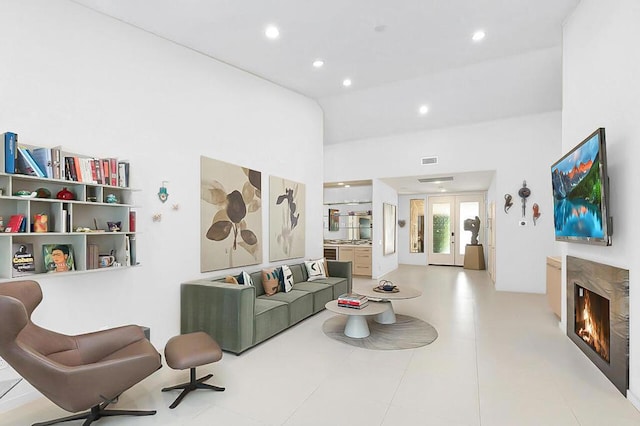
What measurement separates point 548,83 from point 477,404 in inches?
221

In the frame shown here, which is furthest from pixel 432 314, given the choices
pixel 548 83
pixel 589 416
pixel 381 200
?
pixel 548 83

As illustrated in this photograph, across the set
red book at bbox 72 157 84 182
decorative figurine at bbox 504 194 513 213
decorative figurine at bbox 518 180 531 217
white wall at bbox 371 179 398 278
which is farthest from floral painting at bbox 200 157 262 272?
decorative figurine at bbox 518 180 531 217

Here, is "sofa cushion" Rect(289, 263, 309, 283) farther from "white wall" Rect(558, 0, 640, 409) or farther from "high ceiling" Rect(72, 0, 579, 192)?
"white wall" Rect(558, 0, 640, 409)

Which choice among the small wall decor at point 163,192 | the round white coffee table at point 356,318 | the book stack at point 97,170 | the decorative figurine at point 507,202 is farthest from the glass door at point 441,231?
the book stack at point 97,170

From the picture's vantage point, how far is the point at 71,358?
7.99ft

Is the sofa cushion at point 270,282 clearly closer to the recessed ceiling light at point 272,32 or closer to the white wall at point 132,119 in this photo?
the white wall at point 132,119

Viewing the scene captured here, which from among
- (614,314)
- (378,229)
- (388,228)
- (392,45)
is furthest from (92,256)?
(388,228)

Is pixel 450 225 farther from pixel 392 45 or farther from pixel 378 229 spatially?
pixel 392 45

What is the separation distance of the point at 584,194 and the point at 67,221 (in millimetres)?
4751

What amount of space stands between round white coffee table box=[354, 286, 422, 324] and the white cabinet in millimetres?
2941

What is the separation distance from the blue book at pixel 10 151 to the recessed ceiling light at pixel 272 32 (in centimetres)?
280

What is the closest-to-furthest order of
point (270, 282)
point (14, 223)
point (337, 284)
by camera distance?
point (14, 223) → point (270, 282) → point (337, 284)

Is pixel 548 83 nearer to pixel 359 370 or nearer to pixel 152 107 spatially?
pixel 359 370

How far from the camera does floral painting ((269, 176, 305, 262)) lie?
545cm
